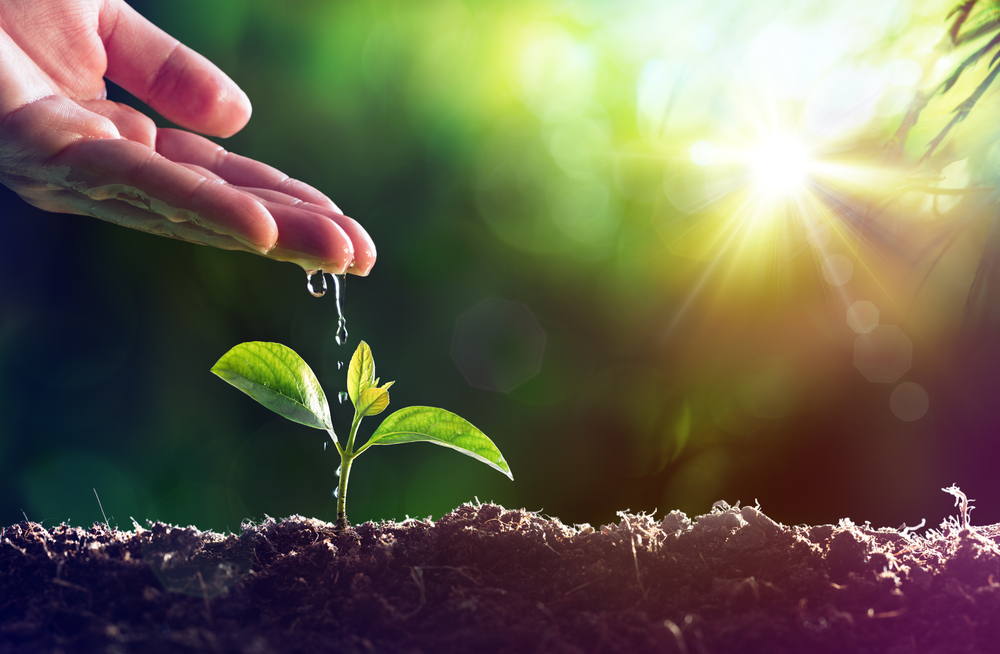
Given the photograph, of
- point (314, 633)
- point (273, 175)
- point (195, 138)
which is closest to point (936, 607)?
point (314, 633)

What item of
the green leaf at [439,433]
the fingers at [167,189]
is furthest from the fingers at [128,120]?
the green leaf at [439,433]

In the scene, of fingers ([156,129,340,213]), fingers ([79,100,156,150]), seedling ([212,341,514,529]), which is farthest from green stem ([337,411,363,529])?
fingers ([79,100,156,150])

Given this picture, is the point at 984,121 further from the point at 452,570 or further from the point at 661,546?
the point at 452,570

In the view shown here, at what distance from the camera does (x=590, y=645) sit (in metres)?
0.82

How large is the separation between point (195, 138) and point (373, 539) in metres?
1.80

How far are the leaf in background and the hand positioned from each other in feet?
1.28

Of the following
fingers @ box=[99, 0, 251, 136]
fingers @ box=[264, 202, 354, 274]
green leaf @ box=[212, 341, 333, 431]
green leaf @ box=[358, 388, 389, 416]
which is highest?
fingers @ box=[99, 0, 251, 136]

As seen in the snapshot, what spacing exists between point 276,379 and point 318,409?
0.38ft

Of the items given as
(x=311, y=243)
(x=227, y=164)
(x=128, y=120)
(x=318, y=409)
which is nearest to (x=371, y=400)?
(x=318, y=409)

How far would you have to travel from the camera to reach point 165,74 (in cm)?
215

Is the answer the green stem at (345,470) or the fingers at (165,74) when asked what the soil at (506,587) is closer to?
the green stem at (345,470)

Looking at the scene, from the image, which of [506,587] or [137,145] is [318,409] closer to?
[506,587]

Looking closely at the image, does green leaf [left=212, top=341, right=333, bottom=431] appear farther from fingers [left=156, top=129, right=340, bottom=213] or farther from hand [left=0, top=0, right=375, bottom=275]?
fingers [left=156, top=129, right=340, bottom=213]

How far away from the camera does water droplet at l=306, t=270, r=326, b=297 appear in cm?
152
